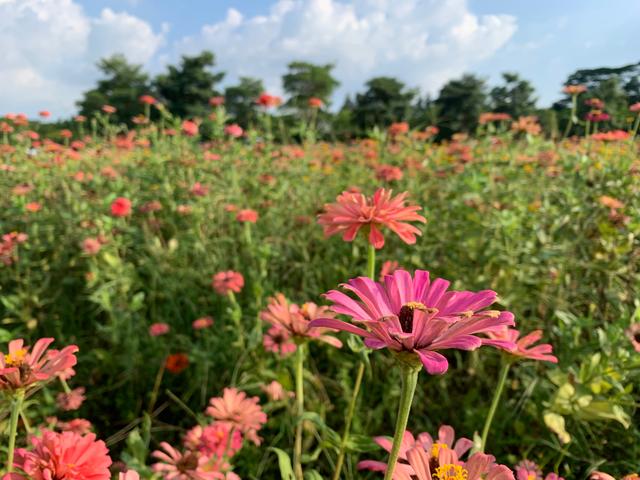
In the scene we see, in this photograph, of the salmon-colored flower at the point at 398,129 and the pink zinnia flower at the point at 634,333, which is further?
the salmon-colored flower at the point at 398,129

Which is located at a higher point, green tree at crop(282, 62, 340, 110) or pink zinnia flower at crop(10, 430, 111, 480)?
green tree at crop(282, 62, 340, 110)

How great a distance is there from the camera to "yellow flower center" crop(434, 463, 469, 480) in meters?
0.58

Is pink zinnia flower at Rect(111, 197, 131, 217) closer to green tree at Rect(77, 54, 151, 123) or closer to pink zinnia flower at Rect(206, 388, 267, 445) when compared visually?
pink zinnia flower at Rect(206, 388, 267, 445)

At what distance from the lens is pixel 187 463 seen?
1.02 m

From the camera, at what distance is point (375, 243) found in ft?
2.90

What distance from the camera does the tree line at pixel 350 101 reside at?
8.73ft

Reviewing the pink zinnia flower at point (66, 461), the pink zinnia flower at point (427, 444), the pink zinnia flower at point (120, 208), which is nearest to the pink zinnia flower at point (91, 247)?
the pink zinnia flower at point (120, 208)

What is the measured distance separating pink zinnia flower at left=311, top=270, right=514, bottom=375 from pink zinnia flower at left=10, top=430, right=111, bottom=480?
0.38m

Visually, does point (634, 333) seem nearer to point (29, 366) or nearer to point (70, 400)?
point (29, 366)

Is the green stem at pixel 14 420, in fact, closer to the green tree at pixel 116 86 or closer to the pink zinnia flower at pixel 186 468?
the pink zinnia flower at pixel 186 468

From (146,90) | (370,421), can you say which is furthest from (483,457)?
(146,90)

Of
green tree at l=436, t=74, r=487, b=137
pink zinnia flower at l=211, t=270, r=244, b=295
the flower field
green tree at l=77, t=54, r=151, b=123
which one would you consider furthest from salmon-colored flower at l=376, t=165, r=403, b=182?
green tree at l=77, t=54, r=151, b=123

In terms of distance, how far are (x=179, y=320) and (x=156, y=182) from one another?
108cm

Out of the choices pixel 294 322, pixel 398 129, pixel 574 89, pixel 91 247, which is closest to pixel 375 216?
pixel 294 322
